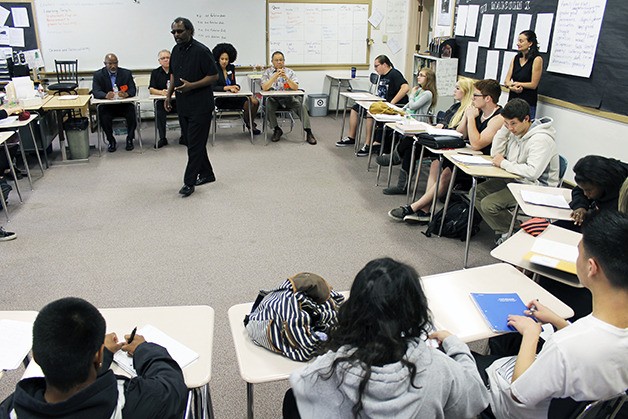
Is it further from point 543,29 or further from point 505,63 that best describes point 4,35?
point 543,29

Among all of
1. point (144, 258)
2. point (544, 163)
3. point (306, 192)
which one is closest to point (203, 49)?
point (306, 192)

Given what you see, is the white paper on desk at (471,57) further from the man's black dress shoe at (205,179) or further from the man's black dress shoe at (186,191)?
the man's black dress shoe at (186,191)

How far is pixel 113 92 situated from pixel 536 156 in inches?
203

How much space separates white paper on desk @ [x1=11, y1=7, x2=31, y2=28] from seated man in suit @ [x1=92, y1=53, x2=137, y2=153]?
1.67 m

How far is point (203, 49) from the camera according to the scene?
4551mm

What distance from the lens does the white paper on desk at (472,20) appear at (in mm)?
6484

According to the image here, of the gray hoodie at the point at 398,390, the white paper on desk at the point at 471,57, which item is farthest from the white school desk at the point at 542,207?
the white paper on desk at the point at 471,57

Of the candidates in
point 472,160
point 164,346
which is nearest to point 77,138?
point 472,160

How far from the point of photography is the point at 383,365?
112cm

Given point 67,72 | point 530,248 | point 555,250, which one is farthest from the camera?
point 67,72

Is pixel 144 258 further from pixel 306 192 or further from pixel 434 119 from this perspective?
pixel 434 119

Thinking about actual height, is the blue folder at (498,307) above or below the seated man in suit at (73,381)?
below

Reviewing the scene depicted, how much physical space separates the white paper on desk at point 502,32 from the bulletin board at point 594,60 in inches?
1.5

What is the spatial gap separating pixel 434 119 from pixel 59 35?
5565 mm
